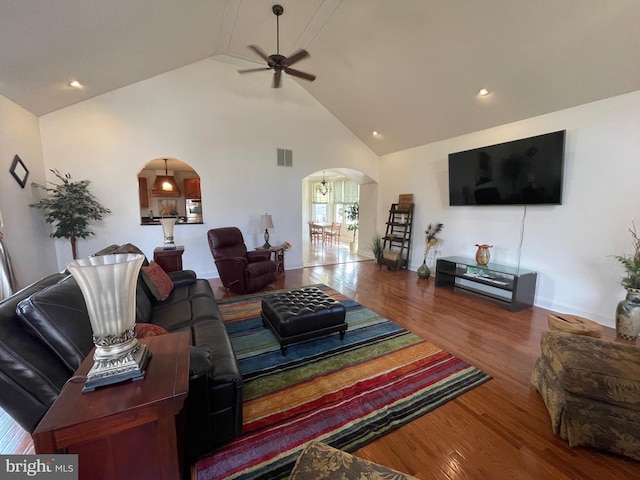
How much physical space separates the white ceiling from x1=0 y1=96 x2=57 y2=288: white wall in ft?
0.96

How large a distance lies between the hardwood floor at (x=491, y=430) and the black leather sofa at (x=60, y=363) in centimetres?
85

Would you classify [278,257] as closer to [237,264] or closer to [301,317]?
[237,264]

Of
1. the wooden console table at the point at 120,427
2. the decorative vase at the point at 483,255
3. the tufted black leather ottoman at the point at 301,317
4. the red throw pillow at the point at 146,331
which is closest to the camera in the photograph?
the wooden console table at the point at 120,427

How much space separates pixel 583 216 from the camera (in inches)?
131

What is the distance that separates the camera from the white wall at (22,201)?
10.6 ft

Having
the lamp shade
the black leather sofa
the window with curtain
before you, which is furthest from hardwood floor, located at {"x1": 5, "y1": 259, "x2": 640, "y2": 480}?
the window with curtain

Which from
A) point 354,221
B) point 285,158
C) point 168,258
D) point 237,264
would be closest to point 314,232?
point 354,221

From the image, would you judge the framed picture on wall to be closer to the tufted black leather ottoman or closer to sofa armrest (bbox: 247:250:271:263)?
sofa armrest (bbox: 247:250:271:263)

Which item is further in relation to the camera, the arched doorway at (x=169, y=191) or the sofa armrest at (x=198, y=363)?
the arched doorway at (x=169, y=191)

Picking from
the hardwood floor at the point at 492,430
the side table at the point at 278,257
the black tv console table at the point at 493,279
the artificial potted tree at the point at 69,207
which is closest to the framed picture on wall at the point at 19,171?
the artificial potted tree at the point at 69,207

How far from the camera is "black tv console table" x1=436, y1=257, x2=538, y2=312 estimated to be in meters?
3.63

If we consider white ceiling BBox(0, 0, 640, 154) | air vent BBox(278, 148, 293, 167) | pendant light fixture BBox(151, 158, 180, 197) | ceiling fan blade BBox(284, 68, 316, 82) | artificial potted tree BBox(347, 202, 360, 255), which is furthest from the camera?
artificial potted tree BBox(347, 202, 360, 255)

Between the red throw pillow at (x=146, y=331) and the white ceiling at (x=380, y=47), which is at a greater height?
the white ceiling at (x=380, y=47)

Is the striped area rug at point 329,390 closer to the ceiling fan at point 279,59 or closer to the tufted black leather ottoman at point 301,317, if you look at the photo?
the tufted black leather ottoman at point 301,317
